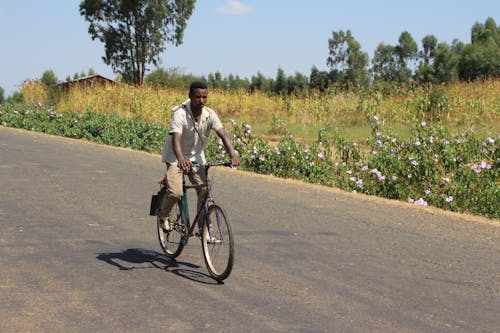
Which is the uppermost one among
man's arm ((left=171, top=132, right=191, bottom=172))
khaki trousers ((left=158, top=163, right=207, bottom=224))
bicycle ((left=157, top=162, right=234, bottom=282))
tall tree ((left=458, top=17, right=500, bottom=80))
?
tall tree ((left=458, top=17, right=500, bottom=80))

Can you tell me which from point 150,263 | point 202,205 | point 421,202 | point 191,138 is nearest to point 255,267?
point 202,205

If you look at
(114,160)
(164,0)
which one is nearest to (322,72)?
(164,0)

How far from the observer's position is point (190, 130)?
648cm

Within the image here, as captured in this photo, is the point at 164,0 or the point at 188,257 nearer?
the point at 188,257

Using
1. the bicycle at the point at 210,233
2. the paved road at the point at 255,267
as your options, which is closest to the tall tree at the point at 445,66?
the paved road at the point at 255,267

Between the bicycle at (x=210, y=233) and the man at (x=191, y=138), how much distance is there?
0.13m

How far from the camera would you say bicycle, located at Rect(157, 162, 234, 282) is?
6.10 meters

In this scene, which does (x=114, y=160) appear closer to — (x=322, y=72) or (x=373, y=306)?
(x=373, y=306)

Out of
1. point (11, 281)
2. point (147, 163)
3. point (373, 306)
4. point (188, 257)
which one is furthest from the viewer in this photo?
point (147, 163)

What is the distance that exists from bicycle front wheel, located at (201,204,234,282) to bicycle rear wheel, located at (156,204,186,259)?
1.52 feet

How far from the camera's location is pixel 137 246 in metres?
7.65

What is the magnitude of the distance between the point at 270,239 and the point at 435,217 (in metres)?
3.15

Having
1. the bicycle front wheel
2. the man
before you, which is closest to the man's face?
the man

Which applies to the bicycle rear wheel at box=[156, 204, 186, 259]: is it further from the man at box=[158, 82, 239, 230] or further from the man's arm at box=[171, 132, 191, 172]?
the man's arm at box=[171, 132, 191, 172]
